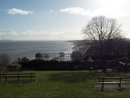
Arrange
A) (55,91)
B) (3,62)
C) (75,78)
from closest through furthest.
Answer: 1. (55,91)
2. (75,78)
3. (3,62)

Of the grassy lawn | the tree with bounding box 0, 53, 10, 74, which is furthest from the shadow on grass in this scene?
the tree with bounding box 0, 53, 10, 74

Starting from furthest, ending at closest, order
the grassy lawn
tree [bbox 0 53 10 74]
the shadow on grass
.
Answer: tree [bbox 0 53 10 74]
the shadow on grass
the grassy lawn

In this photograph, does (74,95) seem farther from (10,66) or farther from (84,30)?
(10,66)

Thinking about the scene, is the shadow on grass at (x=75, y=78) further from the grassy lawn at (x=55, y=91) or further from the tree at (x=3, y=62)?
the tree at (x=3, y=62)

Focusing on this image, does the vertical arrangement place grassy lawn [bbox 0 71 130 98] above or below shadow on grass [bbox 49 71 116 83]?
above

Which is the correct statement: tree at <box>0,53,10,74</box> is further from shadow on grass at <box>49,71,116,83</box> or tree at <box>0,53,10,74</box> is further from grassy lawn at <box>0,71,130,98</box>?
shadow on grass at <box>49,71,116,83</box>

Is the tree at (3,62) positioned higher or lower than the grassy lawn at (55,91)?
higher

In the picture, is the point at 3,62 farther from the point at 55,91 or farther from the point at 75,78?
the point at 55,91

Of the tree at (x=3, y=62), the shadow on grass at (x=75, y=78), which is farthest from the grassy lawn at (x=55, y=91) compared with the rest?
the tree at (x=3, y=62)

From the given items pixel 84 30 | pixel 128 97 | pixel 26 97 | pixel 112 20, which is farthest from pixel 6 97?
pixel 112 20

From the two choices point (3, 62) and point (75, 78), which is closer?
point (75, 78)

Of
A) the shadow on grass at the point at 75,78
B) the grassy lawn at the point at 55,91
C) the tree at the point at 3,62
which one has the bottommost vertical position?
the shadow on grass at the point at 75,78

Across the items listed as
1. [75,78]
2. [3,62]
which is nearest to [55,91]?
[75,78]

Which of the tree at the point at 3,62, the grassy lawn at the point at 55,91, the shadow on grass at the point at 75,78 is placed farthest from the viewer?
the tree at the point at 3,62
